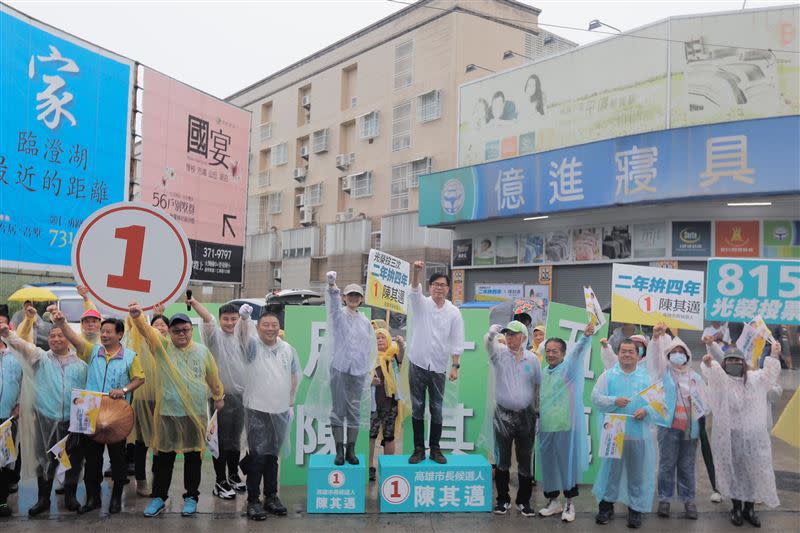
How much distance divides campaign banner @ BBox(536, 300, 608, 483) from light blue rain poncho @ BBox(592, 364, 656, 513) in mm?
919

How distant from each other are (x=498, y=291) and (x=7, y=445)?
13467 millimetres

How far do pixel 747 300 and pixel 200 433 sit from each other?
4.87 meters

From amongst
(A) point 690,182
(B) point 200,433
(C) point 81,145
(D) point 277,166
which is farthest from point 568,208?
(D) point 277,166

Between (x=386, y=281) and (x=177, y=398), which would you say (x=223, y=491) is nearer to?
(x=177, y=398)

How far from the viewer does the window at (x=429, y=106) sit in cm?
2132

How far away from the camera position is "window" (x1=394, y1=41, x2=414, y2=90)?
22.8 meters

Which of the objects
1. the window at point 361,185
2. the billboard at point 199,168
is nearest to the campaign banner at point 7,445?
the billboard at point 199,168

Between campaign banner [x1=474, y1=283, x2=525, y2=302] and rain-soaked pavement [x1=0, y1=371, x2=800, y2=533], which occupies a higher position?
campaign banner [x1=474, y1=283, x2=525, y2=302]

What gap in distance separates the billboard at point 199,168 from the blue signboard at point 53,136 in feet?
2.44

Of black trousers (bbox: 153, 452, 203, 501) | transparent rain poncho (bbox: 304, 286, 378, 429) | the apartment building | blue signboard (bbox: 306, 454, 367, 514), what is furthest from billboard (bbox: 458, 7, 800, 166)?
black trousers (bbox: 153, 452, 203, 501)

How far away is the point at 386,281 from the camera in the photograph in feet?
19.2

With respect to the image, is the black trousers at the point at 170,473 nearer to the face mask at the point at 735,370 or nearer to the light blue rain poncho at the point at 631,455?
the light blue rain poncho at the point at 631,455

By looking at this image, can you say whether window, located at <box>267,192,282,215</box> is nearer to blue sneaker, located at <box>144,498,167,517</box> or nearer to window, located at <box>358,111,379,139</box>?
window, located at <box>358,111,379,139</box>

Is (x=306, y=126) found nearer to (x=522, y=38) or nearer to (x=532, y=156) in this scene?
(x=522, y=38)
